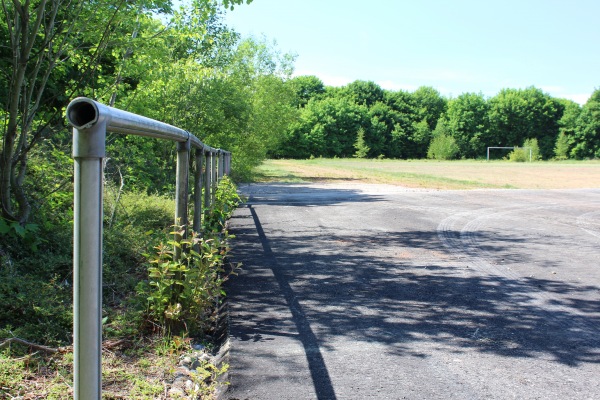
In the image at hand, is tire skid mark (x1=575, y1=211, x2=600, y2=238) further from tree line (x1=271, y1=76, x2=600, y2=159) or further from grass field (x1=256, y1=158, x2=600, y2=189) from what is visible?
tree line (x1=271, y1=76, x2=600, y2=159)

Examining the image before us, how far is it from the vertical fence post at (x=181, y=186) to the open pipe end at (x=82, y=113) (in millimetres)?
2347

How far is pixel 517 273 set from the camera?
692 cm

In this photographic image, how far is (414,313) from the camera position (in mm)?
5129

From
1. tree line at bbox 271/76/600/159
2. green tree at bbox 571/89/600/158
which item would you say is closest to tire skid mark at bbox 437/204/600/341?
tree line at bbox 271/76/600/159

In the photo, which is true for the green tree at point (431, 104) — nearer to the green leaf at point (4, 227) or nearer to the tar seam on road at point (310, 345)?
the tar seam on road at point (310, 345)

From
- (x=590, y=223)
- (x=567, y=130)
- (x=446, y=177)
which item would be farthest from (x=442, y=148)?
(x=590, y=223)

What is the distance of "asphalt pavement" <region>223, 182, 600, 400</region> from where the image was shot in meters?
3.58

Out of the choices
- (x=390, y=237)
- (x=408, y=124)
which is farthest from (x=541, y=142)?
(x=390, y=237)

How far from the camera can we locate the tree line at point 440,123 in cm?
9000

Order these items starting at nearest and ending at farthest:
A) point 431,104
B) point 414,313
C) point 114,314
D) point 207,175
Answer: point 114,314 → point 414,313 → point 207,175 → point 431,104

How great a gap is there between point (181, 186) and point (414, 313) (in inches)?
89.5

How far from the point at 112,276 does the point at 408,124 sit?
94.4 metres

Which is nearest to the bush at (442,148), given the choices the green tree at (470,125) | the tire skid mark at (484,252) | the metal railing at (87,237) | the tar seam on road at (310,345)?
the green tree at (470,125)

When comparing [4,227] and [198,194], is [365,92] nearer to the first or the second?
[198,194]
